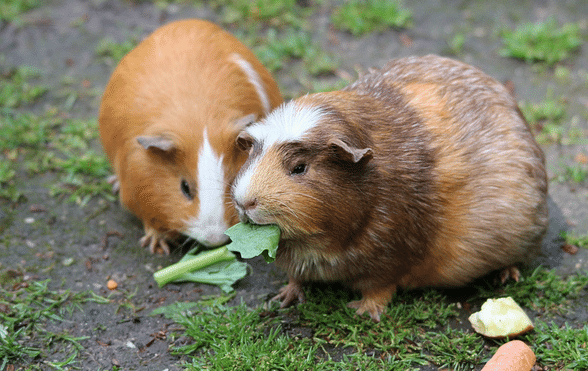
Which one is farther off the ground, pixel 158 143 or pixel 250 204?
pixel 250 204

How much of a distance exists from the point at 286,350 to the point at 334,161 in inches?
47.2

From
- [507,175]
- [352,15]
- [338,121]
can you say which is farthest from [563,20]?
[338,121]

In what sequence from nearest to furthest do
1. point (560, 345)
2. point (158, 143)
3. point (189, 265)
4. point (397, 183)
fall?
1. point (397, 183)
2. point (560, 345)
3. point (158, 143)
4. point (189, 265)

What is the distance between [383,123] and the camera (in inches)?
129

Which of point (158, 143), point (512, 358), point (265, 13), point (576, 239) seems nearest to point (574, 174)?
point (576, 239)

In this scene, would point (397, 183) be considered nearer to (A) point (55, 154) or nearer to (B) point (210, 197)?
(B) point (210, 197)

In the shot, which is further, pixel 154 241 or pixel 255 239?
pixel 154 241

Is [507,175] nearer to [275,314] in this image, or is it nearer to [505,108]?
[505,108]

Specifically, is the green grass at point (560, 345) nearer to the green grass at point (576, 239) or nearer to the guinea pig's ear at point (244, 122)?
the green grass at point (576, 239)

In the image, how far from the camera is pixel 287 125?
9.61 feet

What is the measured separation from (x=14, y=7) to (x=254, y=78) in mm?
3815

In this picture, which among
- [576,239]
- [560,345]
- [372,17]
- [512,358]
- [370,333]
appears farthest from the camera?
[372,17]

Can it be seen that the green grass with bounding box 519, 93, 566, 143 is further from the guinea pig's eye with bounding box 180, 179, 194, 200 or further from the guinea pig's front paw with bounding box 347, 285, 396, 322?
the guinea pig's eye with bounding box 180, 179, 194, 200

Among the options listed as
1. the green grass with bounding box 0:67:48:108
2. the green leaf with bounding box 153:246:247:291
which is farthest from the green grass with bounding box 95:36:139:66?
the green leaf with bounding box 153:246:247:291
